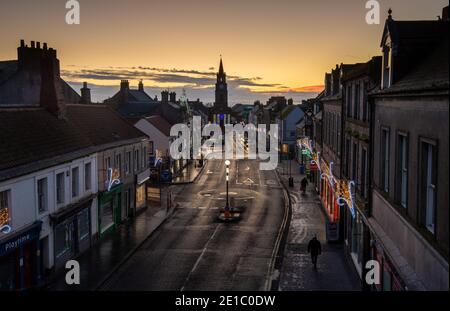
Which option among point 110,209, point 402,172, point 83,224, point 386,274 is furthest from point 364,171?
point 110,209

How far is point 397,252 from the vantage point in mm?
15258

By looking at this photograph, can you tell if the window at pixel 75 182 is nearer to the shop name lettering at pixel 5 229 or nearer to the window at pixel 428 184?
the shop name lettering at pixel 5 229

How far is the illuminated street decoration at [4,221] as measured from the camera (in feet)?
68.3

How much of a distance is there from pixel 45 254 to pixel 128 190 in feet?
51.3

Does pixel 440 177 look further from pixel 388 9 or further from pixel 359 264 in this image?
pixel 359 264

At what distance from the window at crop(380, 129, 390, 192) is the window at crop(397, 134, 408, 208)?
70.8 inches

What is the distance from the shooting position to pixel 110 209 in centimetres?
3625

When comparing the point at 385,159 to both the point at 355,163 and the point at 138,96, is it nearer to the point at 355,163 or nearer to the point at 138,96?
the point at 355,163

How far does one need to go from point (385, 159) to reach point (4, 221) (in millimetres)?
14071

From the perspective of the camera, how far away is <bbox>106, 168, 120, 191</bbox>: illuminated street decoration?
3513 centimetres

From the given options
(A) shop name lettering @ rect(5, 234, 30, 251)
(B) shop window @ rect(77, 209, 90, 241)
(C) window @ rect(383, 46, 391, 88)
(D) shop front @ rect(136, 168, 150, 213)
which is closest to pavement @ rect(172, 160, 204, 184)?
(D) shop front @ rect(136, 168, 150, 213)

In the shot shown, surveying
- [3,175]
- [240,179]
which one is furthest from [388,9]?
[240,179]

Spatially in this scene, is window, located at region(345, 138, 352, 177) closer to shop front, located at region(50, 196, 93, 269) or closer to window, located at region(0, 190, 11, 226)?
shop front, located at region(50, 196, 93, 269)

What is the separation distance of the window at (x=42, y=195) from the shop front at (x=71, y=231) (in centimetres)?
67
